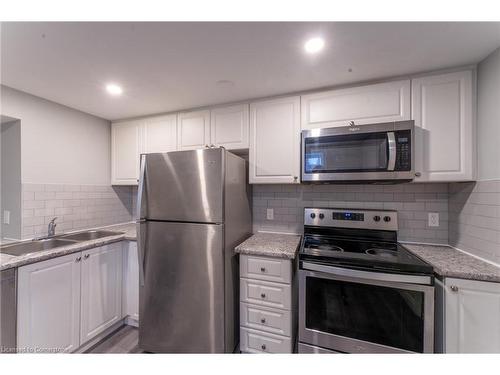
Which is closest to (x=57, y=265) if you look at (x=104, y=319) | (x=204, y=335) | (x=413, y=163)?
(x=104, y=319)

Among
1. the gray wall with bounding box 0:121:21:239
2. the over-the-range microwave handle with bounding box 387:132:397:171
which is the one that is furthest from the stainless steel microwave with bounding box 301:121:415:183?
the gray wall with bounding box 0:121:21:239

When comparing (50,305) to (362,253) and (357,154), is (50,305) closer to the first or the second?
(362,253)

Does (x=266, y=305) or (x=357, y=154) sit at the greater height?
(x=357, y=154)

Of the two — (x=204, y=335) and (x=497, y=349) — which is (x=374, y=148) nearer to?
(x=497, y=349)

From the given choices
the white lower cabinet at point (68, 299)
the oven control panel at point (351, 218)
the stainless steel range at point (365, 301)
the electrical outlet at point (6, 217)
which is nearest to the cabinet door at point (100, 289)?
the white lower cabinet at point (68, 299)

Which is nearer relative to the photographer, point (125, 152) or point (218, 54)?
point (218, 54)

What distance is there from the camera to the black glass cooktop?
1309 millimetres

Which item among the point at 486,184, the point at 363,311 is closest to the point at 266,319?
the point at 363,311

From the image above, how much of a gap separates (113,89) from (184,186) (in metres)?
1.06

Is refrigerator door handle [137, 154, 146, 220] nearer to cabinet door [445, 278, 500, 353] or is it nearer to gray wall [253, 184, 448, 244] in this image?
gray wall [253, 184, 448, 244]

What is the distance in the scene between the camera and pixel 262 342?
5.23ft

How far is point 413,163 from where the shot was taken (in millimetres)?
1439

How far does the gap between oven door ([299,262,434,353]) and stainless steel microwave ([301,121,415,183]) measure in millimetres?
669

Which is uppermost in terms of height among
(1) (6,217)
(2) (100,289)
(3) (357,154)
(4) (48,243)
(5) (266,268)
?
(3) (357,154)
